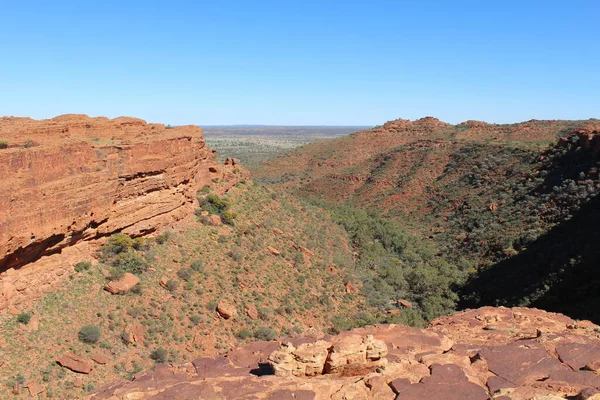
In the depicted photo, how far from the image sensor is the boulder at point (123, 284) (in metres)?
19.6

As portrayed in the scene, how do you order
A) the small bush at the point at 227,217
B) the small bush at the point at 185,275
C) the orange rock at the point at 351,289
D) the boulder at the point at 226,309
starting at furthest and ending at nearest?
the small bush at the point at 227,217
the orange rock at the point at 351,289
the small bush at the point at 185,275
the boulder at the point at 226,309

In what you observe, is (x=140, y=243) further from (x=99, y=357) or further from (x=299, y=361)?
(x=299, y=361)

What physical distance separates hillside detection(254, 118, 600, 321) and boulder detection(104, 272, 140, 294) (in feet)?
60.8

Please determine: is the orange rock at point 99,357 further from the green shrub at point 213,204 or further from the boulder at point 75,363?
the green shrub at point 213,204

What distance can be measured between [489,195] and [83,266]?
36.4m

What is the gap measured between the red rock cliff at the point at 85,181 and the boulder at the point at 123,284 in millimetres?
2390

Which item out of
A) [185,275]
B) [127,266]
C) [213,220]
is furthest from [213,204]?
[127,266]

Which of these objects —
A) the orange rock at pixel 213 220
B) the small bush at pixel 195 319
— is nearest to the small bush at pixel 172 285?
the small bush at pixel 195 319

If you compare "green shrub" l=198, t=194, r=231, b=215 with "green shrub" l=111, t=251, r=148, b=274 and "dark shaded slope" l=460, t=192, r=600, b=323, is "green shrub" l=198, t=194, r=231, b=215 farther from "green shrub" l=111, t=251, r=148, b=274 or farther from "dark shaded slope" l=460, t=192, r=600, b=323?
"dark shaded slope" l=460, t=192, r=600, b=323

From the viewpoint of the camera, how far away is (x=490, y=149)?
54.8m

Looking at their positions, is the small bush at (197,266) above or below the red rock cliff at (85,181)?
below

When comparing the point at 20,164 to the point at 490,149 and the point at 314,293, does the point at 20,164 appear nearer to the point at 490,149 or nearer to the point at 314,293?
the point at 314,293

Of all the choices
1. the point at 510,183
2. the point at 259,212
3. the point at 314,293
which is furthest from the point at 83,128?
the point at 510,183

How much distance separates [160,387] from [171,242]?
47.4 ft
